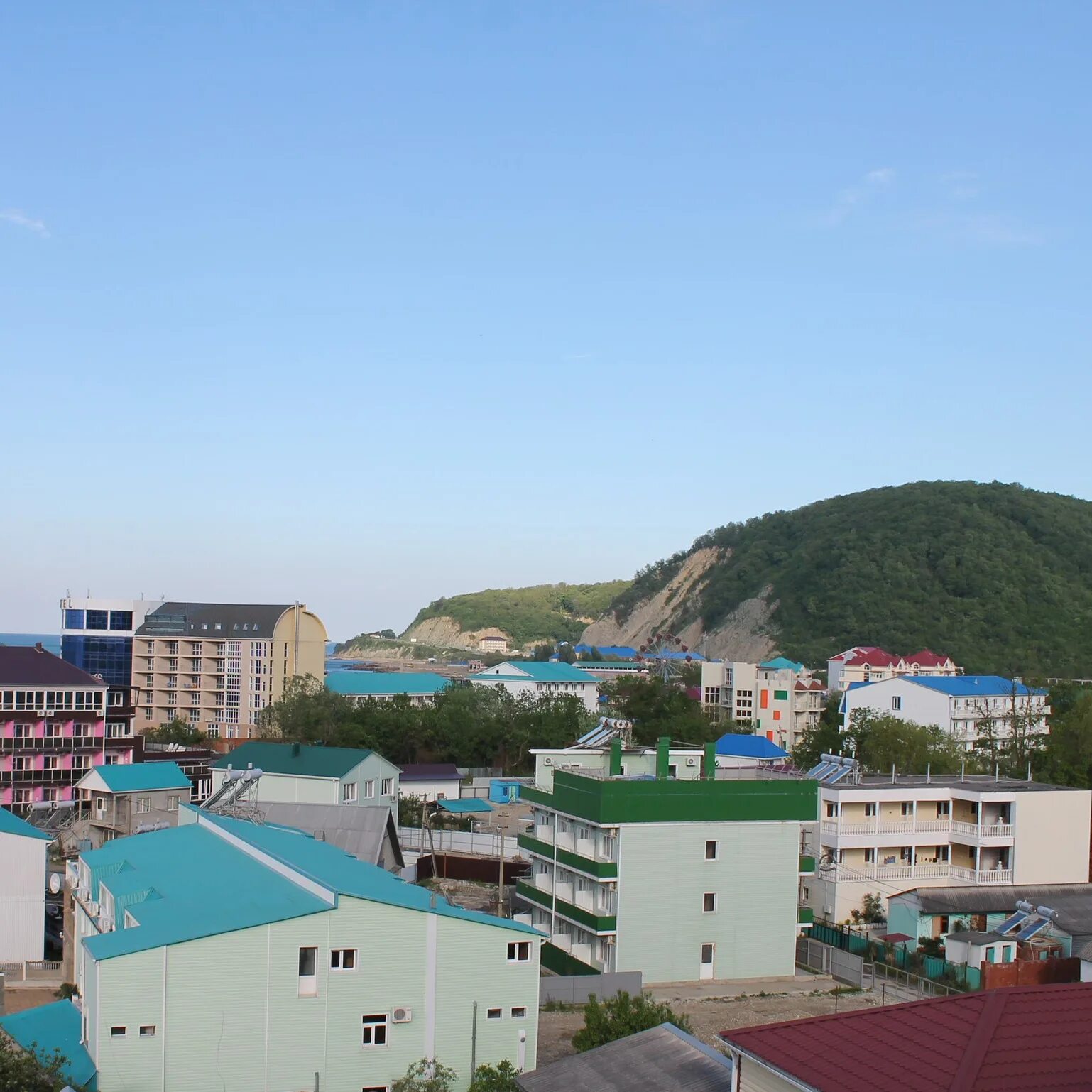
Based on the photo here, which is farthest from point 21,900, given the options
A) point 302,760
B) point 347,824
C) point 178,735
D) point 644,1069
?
point 178,735

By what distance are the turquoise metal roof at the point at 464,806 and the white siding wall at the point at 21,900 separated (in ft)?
75.0

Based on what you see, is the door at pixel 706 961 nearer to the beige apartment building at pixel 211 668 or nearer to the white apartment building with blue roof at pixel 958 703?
the white apartment building with blue roof at pixel 958 703

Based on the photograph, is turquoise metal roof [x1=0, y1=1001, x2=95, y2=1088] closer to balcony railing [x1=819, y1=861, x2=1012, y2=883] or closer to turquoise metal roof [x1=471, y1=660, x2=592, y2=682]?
balcony railing [x1=819, y1=861, x2=1012, y2=883]

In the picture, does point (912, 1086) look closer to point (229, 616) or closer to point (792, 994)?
point (792, 994)

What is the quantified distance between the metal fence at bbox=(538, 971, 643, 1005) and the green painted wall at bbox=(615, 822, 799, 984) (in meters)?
1.24

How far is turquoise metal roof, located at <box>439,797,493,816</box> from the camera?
50031 mm

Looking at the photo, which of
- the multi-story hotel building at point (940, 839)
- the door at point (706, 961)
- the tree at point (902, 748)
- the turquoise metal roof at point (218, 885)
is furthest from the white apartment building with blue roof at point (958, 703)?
the turquoise metal roof at point (218, 885)

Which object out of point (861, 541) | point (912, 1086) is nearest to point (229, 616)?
point (912, 1086)

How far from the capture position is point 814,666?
110062 mm

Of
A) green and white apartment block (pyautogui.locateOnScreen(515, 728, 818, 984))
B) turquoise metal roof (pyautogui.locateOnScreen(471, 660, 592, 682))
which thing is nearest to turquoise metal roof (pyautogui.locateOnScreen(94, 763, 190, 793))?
green and white apartment block (pyautogui.locateOnScreen(515, 728, 818, 984))

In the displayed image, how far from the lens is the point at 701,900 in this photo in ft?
87.1

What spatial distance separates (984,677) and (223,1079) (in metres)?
59.2

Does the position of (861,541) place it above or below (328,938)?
above

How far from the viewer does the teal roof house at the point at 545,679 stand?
93938mm
